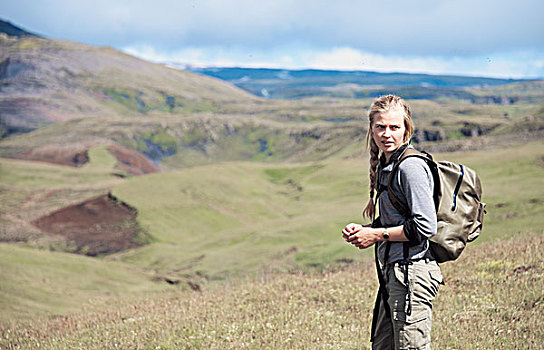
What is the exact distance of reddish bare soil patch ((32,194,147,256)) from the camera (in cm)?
3425

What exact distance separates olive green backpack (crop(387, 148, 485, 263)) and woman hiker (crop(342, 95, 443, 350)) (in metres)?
0.07

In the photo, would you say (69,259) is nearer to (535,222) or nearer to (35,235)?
(35,235)

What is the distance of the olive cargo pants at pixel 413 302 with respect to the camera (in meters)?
3.55

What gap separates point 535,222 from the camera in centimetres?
1748

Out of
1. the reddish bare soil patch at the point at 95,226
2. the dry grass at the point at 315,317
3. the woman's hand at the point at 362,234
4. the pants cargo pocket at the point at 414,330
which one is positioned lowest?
the reddish bare soil patch at the point at 95,226

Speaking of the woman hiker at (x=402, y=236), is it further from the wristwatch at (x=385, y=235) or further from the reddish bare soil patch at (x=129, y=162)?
the reddish bare soil patch at (x=129, y=162)

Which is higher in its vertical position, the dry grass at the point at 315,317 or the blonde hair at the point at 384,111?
the blonde hair at the point at 384,111

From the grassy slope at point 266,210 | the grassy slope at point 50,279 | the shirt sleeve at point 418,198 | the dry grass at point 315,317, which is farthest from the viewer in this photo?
the grassy slope at point 266,210

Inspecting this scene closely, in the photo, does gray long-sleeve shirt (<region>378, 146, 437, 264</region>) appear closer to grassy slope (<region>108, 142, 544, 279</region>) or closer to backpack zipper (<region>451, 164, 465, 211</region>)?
backpack zipper (<region>451, 164, 465, 211</region>)

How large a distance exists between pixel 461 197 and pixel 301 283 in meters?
5.82

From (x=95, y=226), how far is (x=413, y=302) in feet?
119

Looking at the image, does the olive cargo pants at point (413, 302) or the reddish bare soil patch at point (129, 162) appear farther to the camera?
the reddish bare soil patch at point (129, 162)

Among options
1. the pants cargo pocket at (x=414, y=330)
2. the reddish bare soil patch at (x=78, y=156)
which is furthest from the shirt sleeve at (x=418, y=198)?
the reddish bare soil patch at (x=78, y=156)

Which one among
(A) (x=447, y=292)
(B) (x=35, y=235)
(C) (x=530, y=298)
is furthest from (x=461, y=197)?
(B) (x=35, y=235)
